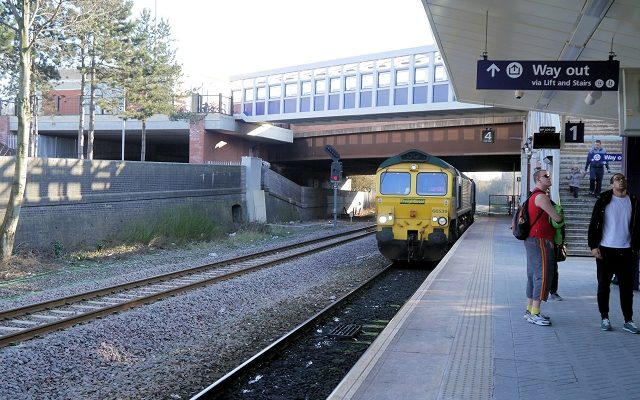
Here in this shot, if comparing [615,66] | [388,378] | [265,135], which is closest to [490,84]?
[615,66]

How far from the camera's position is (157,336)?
766 cm

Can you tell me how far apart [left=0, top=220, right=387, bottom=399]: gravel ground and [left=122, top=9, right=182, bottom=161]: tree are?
71.7 ft

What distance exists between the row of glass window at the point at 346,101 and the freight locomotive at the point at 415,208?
20.1 meters

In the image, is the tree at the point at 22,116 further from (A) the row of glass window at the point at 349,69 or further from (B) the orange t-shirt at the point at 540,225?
(A) the row of glass window at the point at 349,69

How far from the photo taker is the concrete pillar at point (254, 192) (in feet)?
94.9

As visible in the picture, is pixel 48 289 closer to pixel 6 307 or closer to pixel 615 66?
pixel 6 307

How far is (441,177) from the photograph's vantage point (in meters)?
14.9

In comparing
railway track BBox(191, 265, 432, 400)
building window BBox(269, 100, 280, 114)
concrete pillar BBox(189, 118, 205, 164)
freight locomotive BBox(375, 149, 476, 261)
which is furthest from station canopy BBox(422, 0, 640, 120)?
building window BBox(269, 100, 280, 114)

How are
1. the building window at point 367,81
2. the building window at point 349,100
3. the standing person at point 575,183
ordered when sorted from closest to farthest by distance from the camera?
the standing person at point 575,183 → the building window at point 367,81 → the building window at point 349,100

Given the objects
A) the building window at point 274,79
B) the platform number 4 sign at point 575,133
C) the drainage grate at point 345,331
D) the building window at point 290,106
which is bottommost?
the drainage grate at point 345,331

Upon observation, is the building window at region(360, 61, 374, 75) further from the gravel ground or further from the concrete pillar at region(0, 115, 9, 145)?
the concrete pillar at region(0, 115, 9, 145)

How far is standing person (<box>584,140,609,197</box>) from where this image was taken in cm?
1582

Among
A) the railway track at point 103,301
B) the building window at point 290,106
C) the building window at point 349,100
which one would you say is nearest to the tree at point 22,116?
the railway track at point 103,301

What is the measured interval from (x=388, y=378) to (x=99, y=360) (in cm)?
359
